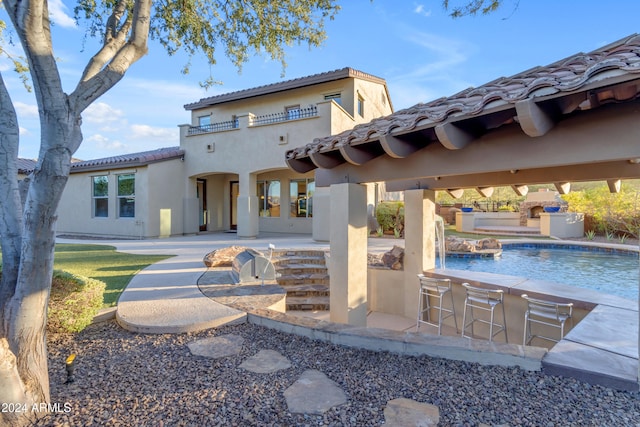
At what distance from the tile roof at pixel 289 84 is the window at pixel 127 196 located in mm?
5925

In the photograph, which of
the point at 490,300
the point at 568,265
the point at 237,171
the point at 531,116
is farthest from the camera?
the point at 237,171

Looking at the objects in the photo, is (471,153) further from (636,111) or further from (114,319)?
(114,319)

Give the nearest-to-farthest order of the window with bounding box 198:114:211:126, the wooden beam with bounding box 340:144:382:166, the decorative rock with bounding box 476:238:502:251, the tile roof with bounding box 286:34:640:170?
the tile roof with bounding box 286:34:640:170 → the wooden beam with bounding box 340:144:382:166 → the decorative rock with bounding box 476:238:502:251 → the window with bounding box 198:114:211:126

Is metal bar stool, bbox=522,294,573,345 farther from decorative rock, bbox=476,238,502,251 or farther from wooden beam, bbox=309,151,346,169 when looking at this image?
decorative rock, bbox=476,238,502,251

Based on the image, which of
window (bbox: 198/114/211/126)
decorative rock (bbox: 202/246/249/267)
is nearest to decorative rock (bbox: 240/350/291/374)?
decorative rock (bbox: 202/246/249/267)

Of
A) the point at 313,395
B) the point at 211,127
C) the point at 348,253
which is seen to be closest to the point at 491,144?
the point at 348,253

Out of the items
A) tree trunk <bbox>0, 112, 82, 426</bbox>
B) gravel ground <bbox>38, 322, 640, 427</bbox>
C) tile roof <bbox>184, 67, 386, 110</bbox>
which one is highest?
tile roof <bbox>184, 67, 386, 110</bbox>

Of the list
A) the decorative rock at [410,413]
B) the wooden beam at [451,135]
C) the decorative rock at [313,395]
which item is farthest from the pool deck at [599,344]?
the wooden beam at [451,135]

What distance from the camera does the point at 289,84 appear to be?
55.0 ft

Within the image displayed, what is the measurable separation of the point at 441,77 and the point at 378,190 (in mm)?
6860

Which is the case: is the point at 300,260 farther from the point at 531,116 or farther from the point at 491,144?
the point at 531,116

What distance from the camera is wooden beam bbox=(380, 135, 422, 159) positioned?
4262 mm

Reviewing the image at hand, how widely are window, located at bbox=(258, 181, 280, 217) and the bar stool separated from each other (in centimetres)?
1231

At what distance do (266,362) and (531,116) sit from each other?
356 centimetres
